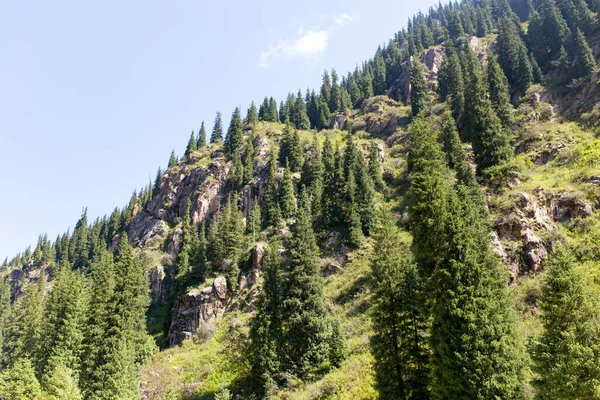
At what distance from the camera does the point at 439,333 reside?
21.1 meters

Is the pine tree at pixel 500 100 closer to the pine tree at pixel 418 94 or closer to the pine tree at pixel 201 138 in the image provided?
the pine tree at pixel 418 94

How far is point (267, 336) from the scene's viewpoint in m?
36.3

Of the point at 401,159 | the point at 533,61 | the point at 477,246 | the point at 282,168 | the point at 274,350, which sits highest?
the point at 533,61

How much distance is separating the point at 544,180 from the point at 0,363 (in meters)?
112

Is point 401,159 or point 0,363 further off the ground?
point 401,159

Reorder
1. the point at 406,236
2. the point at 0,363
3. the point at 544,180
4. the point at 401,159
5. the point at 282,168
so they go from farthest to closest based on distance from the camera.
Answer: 1. the point at 282,168
2. the point at 401,159
3. the point at 0,363
4. the point at 406,236
5. the point at 544,180

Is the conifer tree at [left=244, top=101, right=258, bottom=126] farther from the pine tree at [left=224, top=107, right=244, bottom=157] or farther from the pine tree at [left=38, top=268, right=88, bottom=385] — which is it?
the pine tree at [left=38, top=268, right=88, bottom=385]

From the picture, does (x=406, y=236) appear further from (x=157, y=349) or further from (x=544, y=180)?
(x=157, y=349)

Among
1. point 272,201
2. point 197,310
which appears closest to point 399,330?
point 197,310

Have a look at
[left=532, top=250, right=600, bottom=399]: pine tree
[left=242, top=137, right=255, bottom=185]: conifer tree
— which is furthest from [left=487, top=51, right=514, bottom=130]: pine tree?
[left=242, top=137, right=255, bottom=185]: conifer tree

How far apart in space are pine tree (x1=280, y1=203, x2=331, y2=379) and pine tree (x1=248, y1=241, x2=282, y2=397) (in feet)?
3.27

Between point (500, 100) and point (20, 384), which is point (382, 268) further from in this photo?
point (500, 100)

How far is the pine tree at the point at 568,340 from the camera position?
55.3 feet

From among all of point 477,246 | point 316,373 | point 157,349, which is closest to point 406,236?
point 316,373
